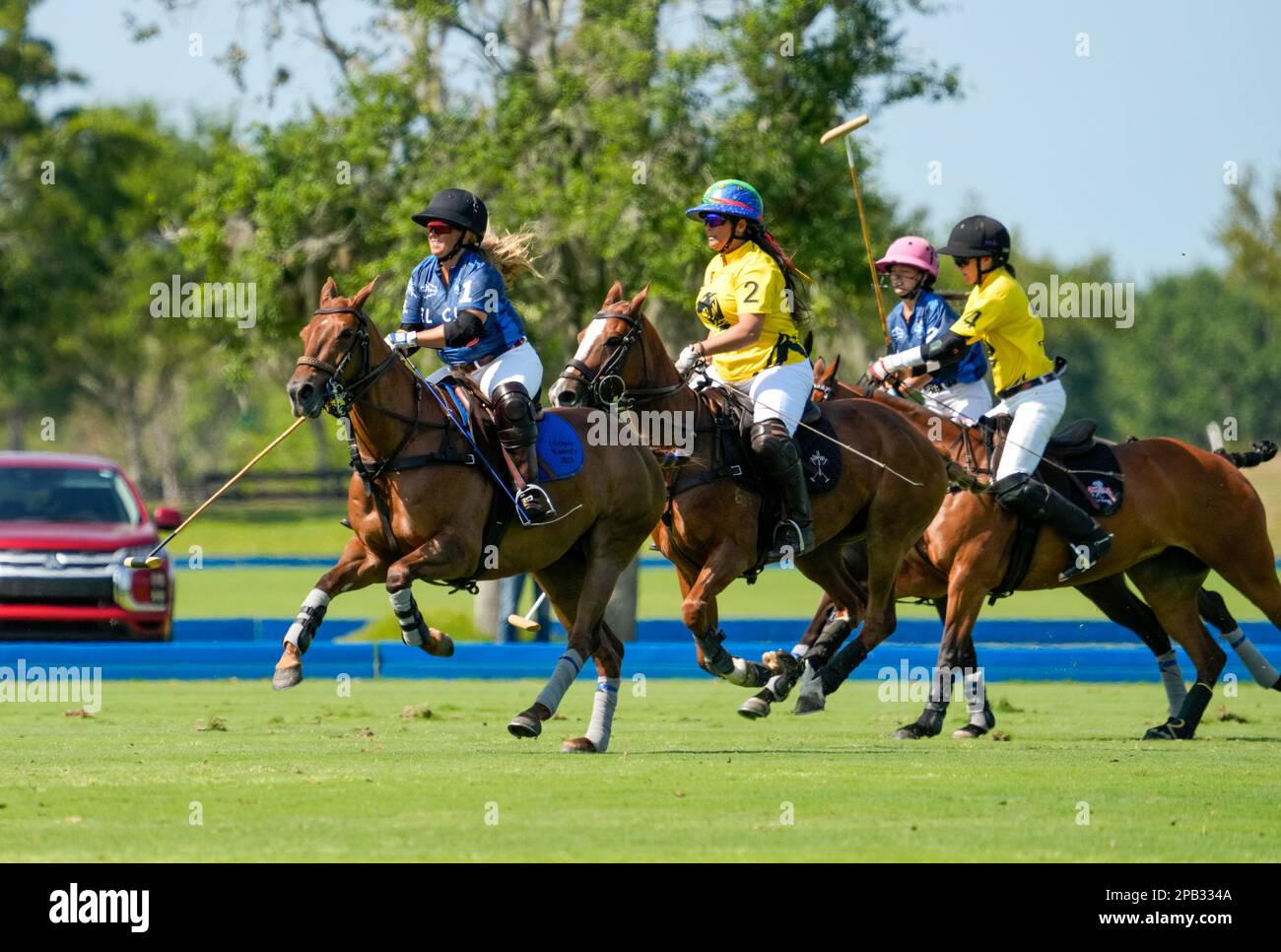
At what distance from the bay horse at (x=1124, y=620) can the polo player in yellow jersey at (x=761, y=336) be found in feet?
2.56

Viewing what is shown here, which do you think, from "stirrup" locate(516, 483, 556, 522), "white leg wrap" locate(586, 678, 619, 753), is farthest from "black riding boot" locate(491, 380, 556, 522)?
"white leg wrap" locate(586, 678, 619, 753)

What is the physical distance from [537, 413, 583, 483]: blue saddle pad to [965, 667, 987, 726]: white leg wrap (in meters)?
2.81

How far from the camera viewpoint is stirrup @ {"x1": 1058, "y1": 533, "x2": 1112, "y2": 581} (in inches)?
481

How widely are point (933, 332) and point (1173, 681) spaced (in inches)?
104

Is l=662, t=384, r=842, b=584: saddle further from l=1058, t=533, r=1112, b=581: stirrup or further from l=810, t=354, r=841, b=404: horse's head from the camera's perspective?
l=1058, t=533, r=1112, b=581: stirrup

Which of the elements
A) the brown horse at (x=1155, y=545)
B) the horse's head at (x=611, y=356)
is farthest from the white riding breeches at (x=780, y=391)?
the brown horse at (x=1155, y=545)

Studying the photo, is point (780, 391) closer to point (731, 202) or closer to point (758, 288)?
point (758, 288)

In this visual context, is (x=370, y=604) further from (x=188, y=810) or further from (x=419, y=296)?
(x=188, y=810)

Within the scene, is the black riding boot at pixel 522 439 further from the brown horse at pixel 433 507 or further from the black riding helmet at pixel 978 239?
the black riding helmet at pixel 978 239

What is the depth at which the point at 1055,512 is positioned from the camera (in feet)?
39.6

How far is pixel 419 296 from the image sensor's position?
11008 millimetres

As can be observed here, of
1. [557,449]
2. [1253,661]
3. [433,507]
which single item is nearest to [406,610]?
[433,507]

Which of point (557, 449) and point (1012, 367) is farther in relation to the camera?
point (1012, 367)

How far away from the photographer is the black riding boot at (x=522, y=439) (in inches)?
418
